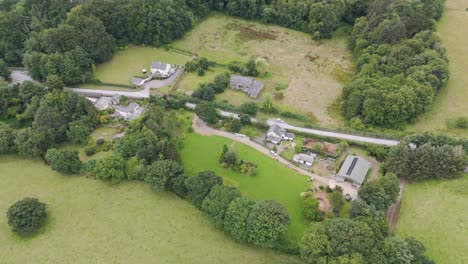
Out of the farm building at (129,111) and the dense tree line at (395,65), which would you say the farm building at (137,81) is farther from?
the dense tree line at (395,65)

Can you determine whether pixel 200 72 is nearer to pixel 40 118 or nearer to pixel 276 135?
pixel 276 135

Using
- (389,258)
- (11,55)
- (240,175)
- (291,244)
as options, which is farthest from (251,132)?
(11,55)

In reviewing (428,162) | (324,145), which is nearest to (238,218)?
(324,145)

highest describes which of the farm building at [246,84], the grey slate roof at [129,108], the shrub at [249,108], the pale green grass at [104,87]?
the farm building at [246,84]

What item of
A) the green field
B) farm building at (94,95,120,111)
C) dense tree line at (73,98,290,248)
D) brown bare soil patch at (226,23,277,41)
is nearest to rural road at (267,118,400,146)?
the green field

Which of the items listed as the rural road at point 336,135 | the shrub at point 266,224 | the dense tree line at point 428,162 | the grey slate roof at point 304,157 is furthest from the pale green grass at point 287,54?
the shrub at point 266,224
